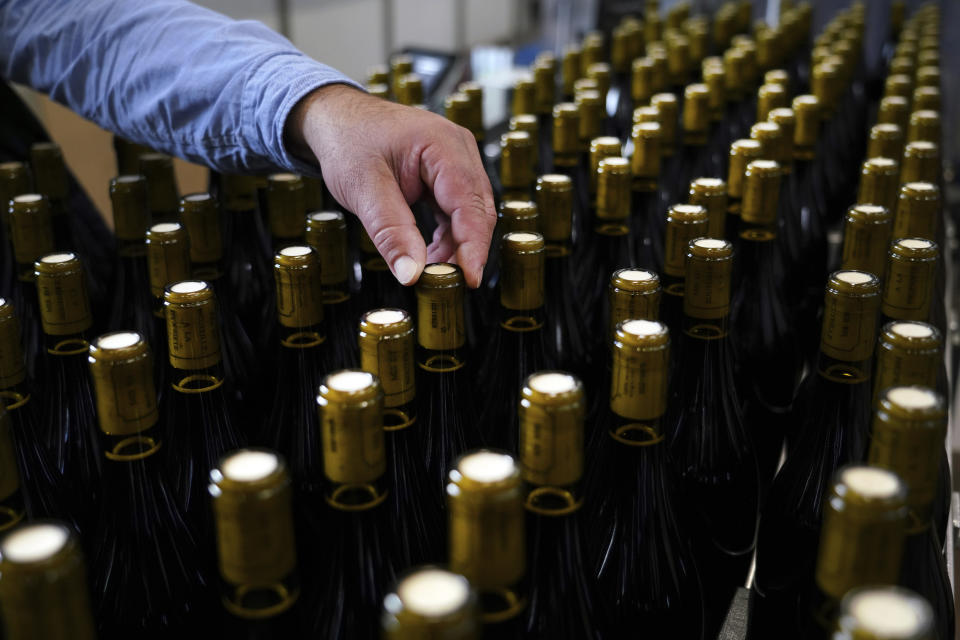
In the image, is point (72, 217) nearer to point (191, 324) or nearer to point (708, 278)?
point (191, 324)

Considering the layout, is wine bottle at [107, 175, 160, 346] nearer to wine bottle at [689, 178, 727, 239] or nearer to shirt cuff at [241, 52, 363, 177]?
shirt cuff at [241, 52, 363, 177]

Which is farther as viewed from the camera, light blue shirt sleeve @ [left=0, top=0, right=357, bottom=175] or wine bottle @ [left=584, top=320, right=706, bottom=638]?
light blue shirt sleeve @ [left=0, top=0, right=357, bottom=175]

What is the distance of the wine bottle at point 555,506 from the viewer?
1.45ft

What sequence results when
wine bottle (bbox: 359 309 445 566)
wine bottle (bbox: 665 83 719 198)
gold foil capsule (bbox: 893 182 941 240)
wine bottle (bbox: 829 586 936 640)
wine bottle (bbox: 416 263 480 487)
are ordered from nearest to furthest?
wine bottle (bbox: 829 586 936 640) < wine bottle (bbox: 359 309 445 566) < wine bottle (bbox: 416 263 480 487) < gold foil capsule (bbox: 893 182 941 240) < wine bottle (bbox: 665 83 719 198)

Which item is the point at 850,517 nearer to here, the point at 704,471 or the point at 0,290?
the point at 704,471

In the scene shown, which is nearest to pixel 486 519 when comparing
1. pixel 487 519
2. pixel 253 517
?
pixel 487 519

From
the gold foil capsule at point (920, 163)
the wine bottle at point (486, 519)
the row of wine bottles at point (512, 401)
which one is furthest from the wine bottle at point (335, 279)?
the gold foil capsule at point (920, 163)

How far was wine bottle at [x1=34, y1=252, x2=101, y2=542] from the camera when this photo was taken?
645mm

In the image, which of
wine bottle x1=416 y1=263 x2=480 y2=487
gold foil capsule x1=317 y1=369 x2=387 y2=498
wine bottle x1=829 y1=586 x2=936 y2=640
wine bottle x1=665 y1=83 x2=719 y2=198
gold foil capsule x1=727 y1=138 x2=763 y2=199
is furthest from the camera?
wine bottle x1=665 y1=83 x2=719 y2=198

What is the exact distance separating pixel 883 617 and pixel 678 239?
440 millimetres

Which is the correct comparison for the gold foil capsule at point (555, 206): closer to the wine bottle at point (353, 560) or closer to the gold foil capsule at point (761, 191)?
the gold foil capsule at point (761, 191)

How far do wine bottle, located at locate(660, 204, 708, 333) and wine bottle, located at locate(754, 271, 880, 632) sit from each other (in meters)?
0.14

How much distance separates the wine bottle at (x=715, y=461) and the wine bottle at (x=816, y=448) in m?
0.04

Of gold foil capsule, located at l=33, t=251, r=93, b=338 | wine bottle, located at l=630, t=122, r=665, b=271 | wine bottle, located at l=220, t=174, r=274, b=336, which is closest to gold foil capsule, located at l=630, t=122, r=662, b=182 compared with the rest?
wine bottle, located at l=630, t=122, r=665, b=271
